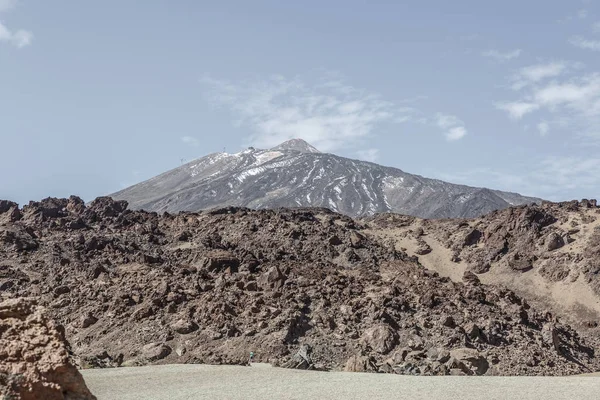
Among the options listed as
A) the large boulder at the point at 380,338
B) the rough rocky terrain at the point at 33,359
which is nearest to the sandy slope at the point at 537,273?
the large boulder at the point at 380,338

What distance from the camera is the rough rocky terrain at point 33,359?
678 cm

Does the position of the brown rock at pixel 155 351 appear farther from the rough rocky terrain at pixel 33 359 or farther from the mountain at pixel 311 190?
the mountain at pixel 311 190

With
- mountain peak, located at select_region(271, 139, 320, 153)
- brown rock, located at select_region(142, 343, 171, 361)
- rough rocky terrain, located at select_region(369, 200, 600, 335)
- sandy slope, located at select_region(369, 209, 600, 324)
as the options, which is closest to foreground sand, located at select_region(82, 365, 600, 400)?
brown rock, located at select_region(142, 343, 171, 361)

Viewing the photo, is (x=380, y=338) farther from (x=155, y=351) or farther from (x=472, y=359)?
(x=155, y=351)

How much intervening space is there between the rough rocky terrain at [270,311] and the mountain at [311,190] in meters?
66.9

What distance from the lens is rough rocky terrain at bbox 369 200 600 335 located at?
3625 cm

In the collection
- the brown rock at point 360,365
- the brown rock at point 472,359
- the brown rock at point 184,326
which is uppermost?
the brown rock at point 184,326

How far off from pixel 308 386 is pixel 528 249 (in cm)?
2983

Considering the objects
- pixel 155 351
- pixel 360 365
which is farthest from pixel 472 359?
pixel 155 351

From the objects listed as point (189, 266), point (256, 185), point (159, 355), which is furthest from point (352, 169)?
point (159, 355)

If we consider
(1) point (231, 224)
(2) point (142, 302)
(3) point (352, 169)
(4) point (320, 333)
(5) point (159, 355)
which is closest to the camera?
(5) point (159, 355)

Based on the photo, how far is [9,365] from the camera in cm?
704

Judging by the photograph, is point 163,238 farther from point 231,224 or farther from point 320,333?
point 320,333

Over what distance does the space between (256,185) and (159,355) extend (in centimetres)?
9319
